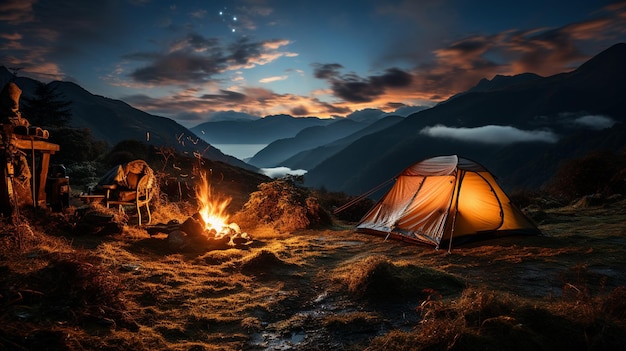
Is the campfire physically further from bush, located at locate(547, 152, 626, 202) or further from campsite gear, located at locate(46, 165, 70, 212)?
bush, located at locate(547, 152, 626, 202)

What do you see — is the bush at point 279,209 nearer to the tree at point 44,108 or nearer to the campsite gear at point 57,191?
the campsite gear at point 57,191

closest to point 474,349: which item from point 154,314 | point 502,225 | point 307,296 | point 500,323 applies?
point 500,323

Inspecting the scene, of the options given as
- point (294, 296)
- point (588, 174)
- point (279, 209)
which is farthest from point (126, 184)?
point (588, 174)

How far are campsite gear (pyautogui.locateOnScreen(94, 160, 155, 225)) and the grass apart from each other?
1457 mm

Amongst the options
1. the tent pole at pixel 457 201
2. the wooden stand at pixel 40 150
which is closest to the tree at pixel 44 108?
the wooden stand at pixel 40 150

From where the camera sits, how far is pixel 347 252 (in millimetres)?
11219

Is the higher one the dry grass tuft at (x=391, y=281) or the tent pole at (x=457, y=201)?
the tent pole at (x=457, y=201)

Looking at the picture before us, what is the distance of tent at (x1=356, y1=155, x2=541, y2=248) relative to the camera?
11.5 meters

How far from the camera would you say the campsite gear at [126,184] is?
37.9 feet

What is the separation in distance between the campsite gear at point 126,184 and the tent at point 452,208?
8823 mm

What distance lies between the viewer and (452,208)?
11.5 meters

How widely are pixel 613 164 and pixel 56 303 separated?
37837mm

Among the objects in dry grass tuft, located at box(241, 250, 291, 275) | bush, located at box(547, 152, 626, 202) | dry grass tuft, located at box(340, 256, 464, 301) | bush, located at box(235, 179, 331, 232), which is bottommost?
dry grass tuft, located at box(241, 250, 291, 275)

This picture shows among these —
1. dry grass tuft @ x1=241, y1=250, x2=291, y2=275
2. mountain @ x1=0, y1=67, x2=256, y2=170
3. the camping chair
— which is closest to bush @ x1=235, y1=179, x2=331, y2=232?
the camping chair
